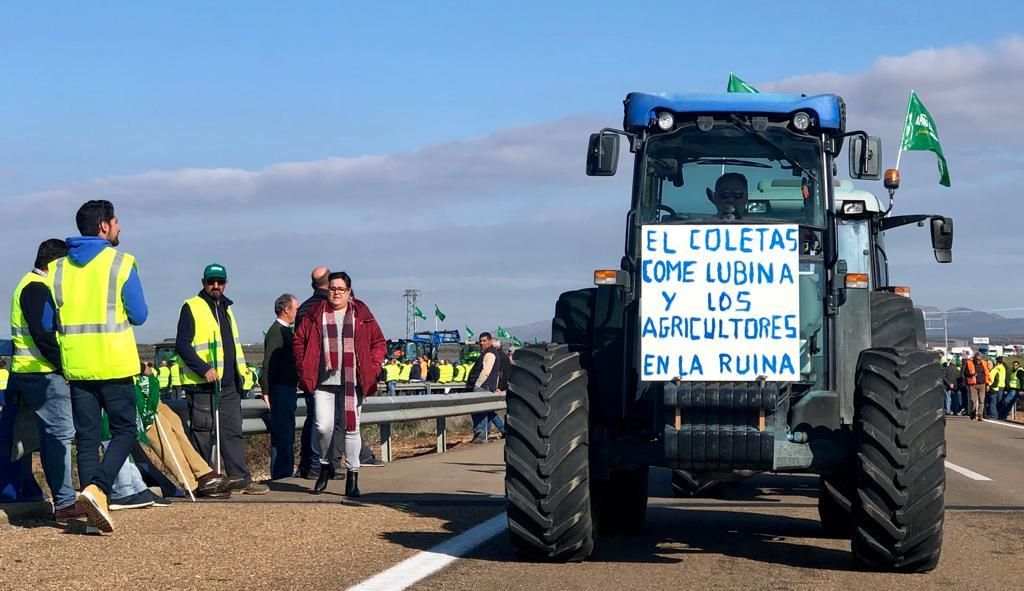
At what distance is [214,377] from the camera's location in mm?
12281

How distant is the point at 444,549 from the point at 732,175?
290 cm

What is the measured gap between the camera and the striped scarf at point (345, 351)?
40.2 feet

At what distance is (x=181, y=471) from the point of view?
1147 centimetres

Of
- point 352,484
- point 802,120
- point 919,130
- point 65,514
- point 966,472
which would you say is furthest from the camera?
point 919,130

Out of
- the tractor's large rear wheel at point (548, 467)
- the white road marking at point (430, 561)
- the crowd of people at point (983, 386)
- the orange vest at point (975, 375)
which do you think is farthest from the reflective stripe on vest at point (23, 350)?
the orange vest at point (975, 375)

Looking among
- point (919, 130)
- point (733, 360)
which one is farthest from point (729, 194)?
point (919, 130)

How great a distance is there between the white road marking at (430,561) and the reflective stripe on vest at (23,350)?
3.06m

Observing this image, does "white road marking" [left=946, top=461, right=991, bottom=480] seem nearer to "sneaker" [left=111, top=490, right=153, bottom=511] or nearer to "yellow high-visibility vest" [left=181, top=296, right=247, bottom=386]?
"yellow high-visibility vest" [left=181, top=296, right=247, bottom=386]

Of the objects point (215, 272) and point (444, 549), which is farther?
point (215, 272)

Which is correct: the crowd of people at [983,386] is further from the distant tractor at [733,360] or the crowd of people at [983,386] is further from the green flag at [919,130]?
the distant tractor at [733,360]

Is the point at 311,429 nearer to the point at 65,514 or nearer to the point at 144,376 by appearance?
the point at 144,376

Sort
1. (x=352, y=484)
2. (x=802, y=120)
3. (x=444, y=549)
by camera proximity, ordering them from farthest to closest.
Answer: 1. (x=352, y=484)
2. (x=802, y=120)
3. (x=444, y=549)

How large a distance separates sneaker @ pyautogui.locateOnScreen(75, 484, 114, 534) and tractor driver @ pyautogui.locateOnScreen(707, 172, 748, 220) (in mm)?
4115

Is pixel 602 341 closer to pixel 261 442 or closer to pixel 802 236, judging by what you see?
pixel 802 236
